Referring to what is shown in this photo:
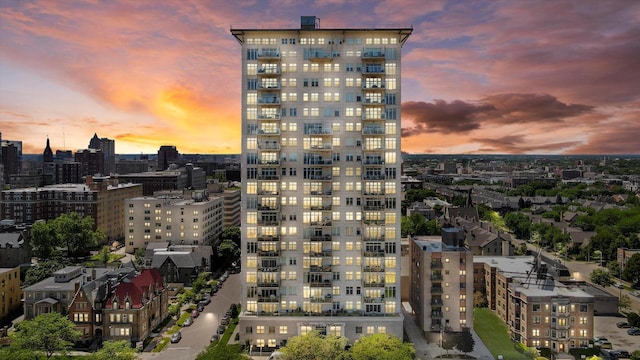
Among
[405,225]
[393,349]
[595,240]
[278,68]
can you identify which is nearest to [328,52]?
[278,68]

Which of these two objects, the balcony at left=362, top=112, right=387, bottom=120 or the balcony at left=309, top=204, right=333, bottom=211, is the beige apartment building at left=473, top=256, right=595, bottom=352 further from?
the balcony at left=362, top=112, right=387, bottom=120

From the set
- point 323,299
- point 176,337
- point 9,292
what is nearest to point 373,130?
point 323,299

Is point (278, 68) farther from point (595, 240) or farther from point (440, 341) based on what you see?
point (595, 240)

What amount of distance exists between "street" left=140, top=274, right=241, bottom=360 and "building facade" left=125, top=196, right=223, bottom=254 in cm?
3224

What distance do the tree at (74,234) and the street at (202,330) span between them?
2566 inches

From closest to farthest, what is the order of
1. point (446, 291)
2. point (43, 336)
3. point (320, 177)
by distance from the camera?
point (43, 336) → point (320, 177) → point (446, 291)

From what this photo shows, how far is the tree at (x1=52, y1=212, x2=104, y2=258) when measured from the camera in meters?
156

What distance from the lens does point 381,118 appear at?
89.2 metres

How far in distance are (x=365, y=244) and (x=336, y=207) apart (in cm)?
955

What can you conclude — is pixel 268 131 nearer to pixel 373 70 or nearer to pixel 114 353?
pixel 373 70

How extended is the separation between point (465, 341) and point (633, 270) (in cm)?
7754

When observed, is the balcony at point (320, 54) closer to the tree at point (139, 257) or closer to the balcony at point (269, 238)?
the balcony at point (269, 238)

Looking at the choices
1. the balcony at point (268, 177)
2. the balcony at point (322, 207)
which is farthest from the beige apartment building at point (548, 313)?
the balcony at point (268, 177)

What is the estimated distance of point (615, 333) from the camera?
97.2 m
